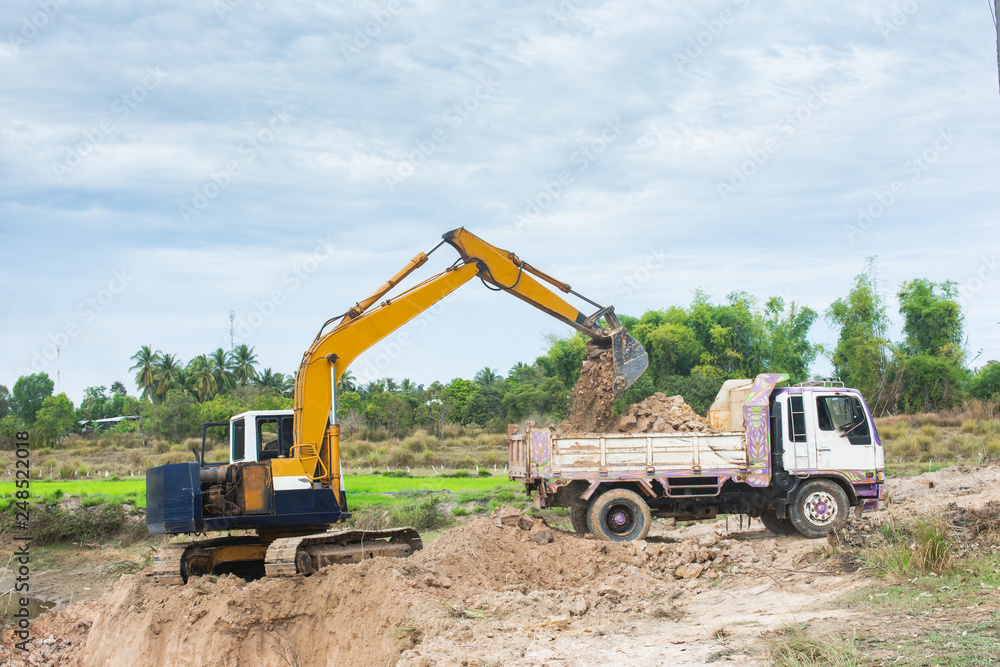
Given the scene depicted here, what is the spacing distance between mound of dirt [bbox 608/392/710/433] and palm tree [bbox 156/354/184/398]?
71.0m

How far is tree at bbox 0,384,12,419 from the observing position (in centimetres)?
6889

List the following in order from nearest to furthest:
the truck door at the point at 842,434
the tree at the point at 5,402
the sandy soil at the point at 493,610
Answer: the sandy soil at the point at 493,610, the truck door at the point at 842,434, the tree at the point at 5,402

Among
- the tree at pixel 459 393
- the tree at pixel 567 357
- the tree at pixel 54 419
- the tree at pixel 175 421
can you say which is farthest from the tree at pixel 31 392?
the tree at pixel 567 357

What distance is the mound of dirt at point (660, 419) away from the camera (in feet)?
50.0

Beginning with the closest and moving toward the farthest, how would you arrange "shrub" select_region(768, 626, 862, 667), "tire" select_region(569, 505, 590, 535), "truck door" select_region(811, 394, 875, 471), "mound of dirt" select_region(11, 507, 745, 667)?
"shrub" select_region(768, 626, 862, 667) → "mound of dirt" select_region(11, 507, 745, 667) → "truck door" select_region(811, 394, 875, 471) → "tire" select_region(569, 505, 590, 535)

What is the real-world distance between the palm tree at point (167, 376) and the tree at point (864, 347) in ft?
195

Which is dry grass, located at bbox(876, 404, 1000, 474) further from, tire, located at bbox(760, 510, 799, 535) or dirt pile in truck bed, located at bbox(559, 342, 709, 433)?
dirt pile in truck bed, located at bbox(559, 342, 709, 433)

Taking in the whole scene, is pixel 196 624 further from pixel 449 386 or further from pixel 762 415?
pixel 449 386

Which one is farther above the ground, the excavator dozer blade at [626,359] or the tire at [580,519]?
the excavator dozer blade at [626,359]

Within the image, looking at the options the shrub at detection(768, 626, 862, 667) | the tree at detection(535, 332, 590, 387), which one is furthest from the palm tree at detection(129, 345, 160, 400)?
the shrub at detection(768, 626, 862, 667)

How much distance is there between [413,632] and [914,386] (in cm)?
5031

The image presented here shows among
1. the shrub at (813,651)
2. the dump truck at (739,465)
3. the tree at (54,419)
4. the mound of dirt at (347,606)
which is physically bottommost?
the mound of dirt at (347,606)

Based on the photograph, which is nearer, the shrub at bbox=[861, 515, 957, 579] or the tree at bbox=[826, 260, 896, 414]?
the shrub at bbox=[861, 515, 957, 579]

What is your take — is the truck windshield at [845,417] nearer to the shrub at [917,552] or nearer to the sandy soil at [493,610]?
the sandy soil at [493,610]
